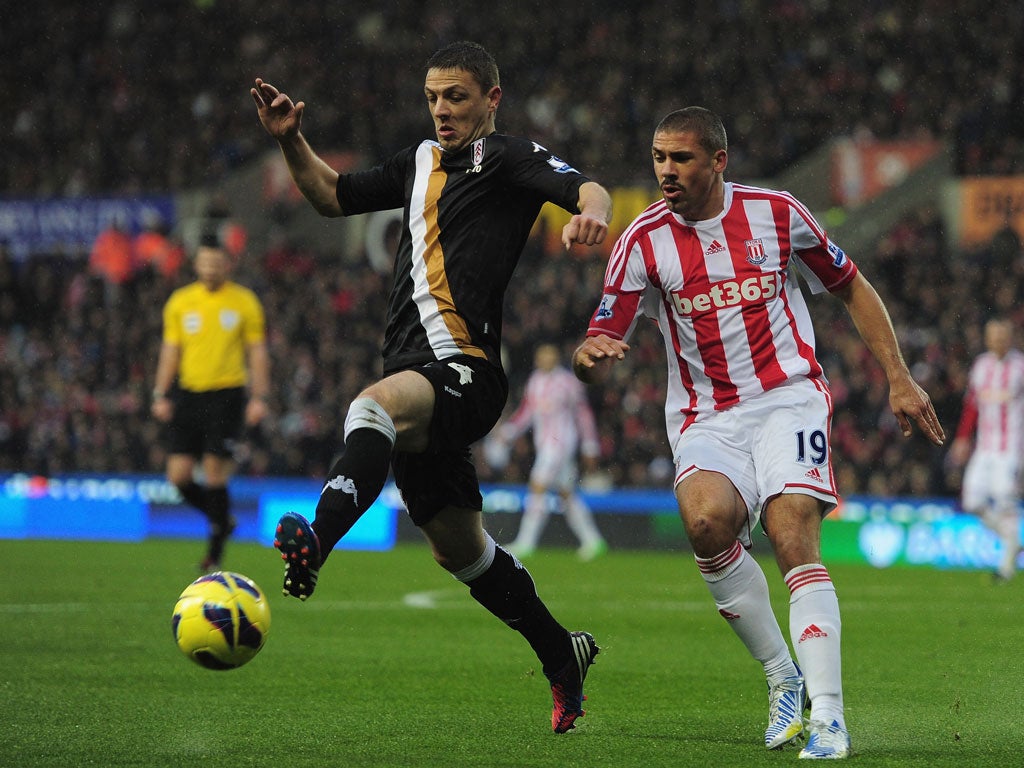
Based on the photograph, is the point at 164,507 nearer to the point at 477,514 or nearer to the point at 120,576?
A: the point at 120,576

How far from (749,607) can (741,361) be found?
869 millimetres

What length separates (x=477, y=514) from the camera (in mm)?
5461

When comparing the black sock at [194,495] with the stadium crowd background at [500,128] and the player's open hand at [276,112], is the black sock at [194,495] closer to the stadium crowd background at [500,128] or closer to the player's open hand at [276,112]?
the player's open hand at [276,112]

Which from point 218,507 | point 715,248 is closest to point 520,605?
point 715,248

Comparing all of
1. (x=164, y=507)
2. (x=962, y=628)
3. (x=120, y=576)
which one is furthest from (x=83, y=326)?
(x=962, y=628)

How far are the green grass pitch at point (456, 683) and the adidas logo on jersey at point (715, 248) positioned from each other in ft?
5.63

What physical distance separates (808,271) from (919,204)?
63.3ft

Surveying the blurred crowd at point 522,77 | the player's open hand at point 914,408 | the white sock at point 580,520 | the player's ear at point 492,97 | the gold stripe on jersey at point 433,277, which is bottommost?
the white sock at point 580,520

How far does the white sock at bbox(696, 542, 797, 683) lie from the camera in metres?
5.39

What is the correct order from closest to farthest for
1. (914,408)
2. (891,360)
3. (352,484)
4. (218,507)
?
(352,484) < (914,408) < (891,360) < (218,507)

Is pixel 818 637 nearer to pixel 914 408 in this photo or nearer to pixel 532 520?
pixel 914 408

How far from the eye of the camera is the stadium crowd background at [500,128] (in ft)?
67.8

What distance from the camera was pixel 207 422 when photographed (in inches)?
476

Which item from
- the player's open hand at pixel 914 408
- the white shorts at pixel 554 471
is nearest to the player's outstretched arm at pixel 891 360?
the player's open hand at pixel 914 408
